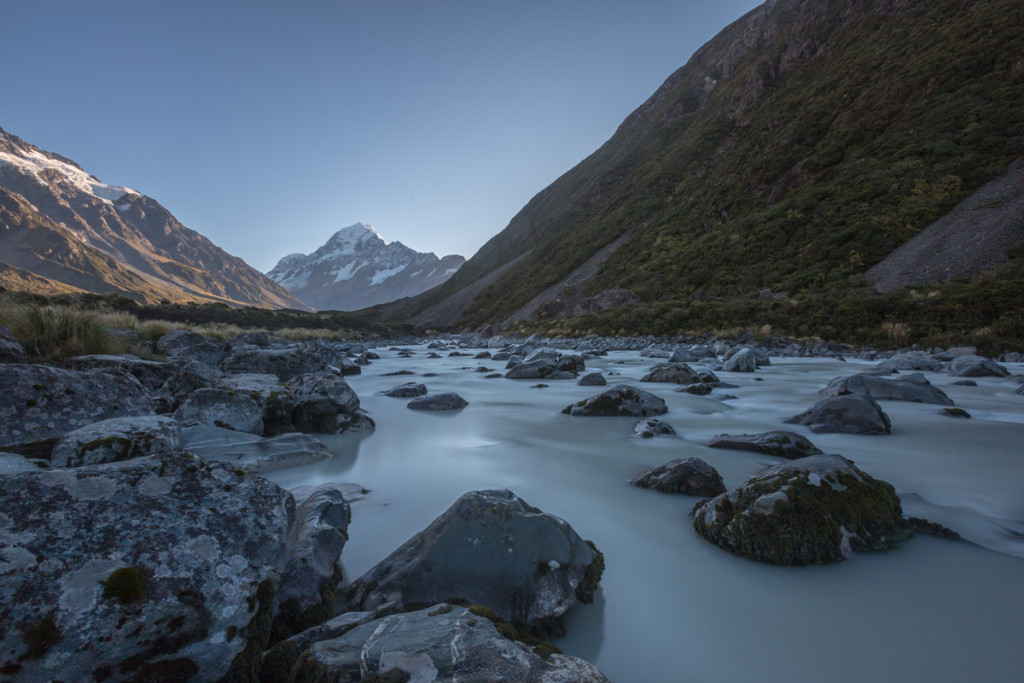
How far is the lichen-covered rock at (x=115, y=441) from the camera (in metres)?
3.08

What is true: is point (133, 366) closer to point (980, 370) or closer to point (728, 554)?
point (728, 554)

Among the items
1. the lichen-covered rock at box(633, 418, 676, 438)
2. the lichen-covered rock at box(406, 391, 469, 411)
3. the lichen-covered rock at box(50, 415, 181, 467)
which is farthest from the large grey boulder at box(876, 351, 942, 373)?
the lichen-covered rock at box(50, 415, 181, 467)

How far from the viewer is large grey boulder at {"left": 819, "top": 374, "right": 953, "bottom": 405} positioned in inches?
295

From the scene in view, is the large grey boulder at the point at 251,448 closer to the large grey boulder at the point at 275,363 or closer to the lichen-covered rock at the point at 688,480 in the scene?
the lichen-covered rock at the point at 688,480

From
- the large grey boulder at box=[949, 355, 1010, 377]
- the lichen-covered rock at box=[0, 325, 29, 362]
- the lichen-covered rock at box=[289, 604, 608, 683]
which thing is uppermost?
the lichen-covered rock at box=[0, 325, 29, 362]

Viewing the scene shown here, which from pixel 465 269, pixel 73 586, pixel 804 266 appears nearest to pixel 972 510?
pixel 73 586

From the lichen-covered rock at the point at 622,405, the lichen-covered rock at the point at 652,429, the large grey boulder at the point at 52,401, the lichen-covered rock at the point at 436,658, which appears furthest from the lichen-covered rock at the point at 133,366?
the lichen-covered rock at the point at 652,429

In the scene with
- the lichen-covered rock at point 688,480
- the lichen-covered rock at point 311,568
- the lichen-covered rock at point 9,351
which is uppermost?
the lichen-covered rock at point 9,351

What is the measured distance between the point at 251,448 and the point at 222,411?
1.03 meters

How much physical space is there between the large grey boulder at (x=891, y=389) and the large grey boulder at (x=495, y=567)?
23.5 ft

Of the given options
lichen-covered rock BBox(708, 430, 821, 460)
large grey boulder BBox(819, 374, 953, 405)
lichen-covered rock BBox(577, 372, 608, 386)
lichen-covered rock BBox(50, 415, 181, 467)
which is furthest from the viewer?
lichen-covered rock BBox(577, 372, 608, 386)

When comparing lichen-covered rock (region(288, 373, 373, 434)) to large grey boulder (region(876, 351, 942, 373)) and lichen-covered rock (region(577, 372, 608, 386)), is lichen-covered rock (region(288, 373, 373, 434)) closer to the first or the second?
lichen-covered rock (region(577, 372, 608, 386))

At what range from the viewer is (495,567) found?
2.40m

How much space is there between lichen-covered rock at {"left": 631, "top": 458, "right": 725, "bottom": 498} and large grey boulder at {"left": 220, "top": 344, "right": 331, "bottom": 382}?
8.01 metres
